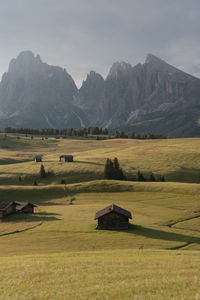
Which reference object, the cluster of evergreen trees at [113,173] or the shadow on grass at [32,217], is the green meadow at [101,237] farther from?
the cluster of evergreen trees at [113,173]

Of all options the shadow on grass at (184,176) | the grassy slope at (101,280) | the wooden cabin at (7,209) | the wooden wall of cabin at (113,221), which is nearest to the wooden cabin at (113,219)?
the wooden wall of cabin at (113,221)

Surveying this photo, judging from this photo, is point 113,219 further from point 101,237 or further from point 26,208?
point 26,208

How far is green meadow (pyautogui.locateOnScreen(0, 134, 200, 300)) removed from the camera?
1719 centimetres

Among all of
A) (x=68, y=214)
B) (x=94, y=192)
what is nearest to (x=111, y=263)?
(x=68, y=214)

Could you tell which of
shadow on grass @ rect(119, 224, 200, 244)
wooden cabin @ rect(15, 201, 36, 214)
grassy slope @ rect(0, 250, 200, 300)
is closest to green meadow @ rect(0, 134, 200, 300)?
grassy slope @ rect(0, 250, 200, 300)

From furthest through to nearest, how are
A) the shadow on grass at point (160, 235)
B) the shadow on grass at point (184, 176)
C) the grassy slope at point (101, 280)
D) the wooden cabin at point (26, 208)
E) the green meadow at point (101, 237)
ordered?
the shadow on grass at point (184, 176)
the wooden cabin at point (26, 208)
the shadow on grass at point (160, 235)
the green meadow at point (101, 237)
the grassy slope at point (101, 280)

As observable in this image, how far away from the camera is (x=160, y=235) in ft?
153

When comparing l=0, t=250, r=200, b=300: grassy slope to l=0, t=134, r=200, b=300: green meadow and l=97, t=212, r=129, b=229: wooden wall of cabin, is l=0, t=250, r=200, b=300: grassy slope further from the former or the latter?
l=97, t=212, r=129, b=229: wooden wall of cabin

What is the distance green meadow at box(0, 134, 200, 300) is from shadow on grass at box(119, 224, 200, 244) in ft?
0.55

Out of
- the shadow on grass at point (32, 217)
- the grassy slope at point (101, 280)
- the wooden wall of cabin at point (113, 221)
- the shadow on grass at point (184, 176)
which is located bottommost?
the shadow on grass at point (32, 217)

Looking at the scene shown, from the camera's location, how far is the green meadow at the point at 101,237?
→ 17.2m

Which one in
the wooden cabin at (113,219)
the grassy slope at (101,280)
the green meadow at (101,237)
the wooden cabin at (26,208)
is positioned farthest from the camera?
the wooden cabin at (26,208)

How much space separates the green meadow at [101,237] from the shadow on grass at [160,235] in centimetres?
17

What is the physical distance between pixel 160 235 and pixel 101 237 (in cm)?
1039
